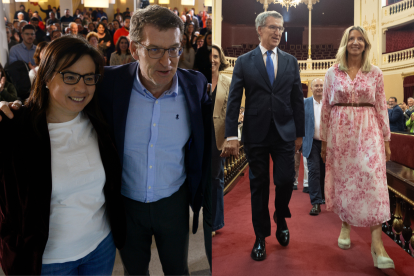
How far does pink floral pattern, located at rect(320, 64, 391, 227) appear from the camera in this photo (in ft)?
3.85

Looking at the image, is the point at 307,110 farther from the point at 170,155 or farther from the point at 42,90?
Result: the point at 42,90

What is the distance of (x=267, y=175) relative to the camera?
1.28 metres

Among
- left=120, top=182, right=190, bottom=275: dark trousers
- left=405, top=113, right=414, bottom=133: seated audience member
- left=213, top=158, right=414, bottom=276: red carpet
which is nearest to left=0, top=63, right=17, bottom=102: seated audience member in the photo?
left=120, top=182, right=190, bottom=275: dark trousers

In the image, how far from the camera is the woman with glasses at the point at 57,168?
104 centimetres

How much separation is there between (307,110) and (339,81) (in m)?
0.16

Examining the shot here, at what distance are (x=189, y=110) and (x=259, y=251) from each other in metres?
0.65

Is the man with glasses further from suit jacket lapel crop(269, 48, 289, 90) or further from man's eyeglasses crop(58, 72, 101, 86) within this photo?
suit jacket lapel crop(269, 48, 289, 90)

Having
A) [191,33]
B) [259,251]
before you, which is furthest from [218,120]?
[259,251]

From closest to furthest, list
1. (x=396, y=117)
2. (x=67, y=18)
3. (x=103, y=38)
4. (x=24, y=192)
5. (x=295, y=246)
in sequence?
1. (x=24, y=192)
2. (x=396, y=117)
3. (x=295, y=246)
4. (x=103, y=38)
5. (x=67, y=18)

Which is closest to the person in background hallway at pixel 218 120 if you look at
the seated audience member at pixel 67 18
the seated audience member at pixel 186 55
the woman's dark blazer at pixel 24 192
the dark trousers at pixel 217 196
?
the dark trousers at pixel 217 196

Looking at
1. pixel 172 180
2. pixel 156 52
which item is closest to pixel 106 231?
pixel 172 180

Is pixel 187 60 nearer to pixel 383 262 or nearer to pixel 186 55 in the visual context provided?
pixel 186 55

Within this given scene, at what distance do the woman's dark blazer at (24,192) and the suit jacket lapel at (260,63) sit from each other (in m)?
0.80

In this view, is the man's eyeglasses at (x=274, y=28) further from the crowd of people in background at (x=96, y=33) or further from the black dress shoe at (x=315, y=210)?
the black dress shoe at (x=315, y=210)
